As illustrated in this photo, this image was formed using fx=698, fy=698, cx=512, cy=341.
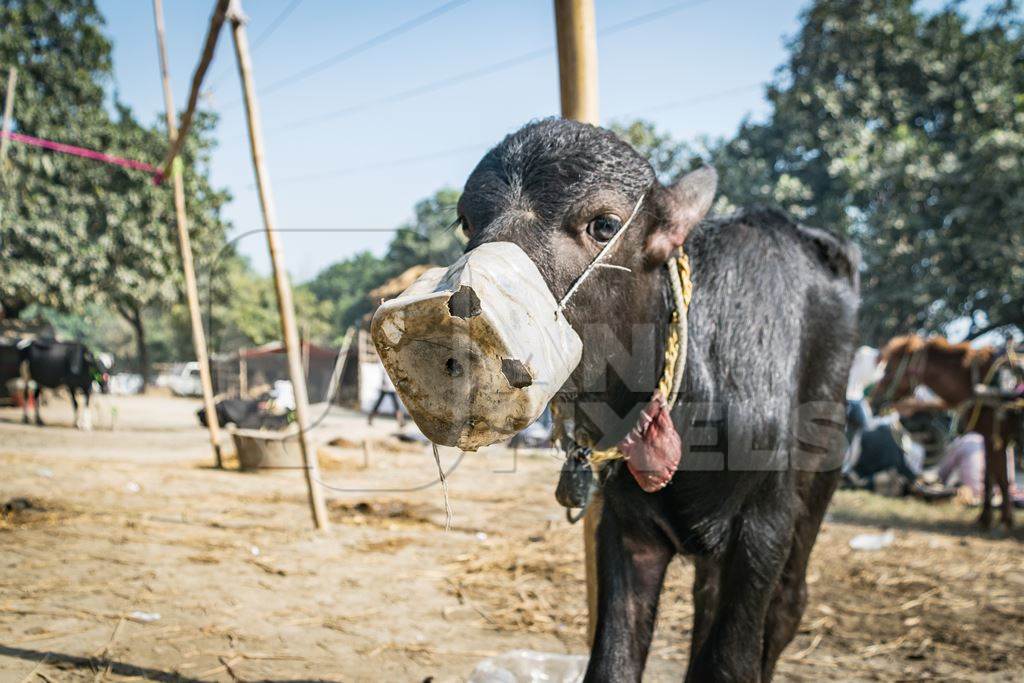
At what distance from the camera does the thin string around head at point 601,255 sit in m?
1.58

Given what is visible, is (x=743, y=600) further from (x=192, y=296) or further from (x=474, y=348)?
(x=192, y=296)

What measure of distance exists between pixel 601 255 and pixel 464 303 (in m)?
0.58

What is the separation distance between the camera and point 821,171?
Result: 1903cm

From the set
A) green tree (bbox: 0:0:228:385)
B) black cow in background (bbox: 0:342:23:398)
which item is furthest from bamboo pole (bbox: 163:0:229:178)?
green tree (bbox: 0:0:228:385)

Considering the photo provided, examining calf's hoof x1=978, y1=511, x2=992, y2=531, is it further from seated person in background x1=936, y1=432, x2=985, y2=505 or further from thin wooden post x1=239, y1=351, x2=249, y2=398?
thin wooden post x1=239, y1=351, x2=249, y2=398

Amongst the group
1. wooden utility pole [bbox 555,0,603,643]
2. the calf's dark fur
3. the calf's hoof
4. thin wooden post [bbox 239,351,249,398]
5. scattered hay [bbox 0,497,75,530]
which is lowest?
the calf's hoof

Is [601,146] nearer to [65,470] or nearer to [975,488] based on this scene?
[65,470]

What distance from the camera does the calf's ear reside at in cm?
183

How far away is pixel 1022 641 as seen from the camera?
3.94 m

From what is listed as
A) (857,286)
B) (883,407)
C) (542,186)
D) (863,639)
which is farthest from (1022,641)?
(883,407)

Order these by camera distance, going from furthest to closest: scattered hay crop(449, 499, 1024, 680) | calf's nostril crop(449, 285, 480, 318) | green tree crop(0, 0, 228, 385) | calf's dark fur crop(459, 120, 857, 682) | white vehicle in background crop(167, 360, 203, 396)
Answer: white vehicle in background crop(167, 360, 203, 396), green tree crop(0, 0, 228, 385), scattered hay crop(449, 499, 1024, 680), calf's dark fur crop(459, 120, 857, 682), calf's nostril crop(449, 285, 480, 318)

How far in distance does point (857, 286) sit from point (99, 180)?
24504mm

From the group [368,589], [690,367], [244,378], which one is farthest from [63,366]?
[690,367]

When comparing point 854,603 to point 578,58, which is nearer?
point 578,58
